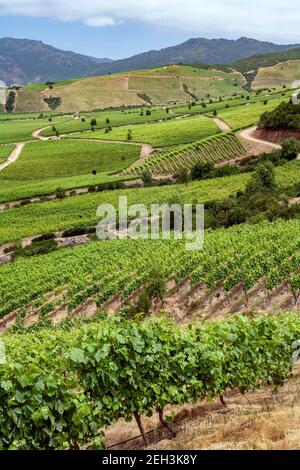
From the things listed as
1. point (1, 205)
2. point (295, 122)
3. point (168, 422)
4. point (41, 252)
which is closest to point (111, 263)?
point (41, 252)

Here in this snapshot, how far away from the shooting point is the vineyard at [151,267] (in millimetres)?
34688

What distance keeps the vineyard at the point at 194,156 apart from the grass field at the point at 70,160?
8.30 metres

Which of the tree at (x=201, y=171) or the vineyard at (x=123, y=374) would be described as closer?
the vineyard at (x=123, y=374)

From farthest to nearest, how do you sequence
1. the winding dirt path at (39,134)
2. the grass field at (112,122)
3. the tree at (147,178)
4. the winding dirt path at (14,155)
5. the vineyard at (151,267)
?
the grass field at (112,122) → the winding dirt path at (39,134) → the winding dirt path at (14,155) → the tree at (147,178) → the vineyard at (151,267)

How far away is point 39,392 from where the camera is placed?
40.3 feet

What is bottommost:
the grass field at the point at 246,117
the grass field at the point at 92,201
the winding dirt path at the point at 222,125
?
the grass field at the point at 92,201

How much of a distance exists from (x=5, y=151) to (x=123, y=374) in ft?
436

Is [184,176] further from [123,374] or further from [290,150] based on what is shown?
[123,374]

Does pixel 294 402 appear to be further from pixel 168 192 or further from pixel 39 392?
pixel 168 192

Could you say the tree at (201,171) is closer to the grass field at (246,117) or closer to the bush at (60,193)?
the bush at (60,193)

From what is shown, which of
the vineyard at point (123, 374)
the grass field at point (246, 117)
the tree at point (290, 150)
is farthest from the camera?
the grass field at point (246, 117)

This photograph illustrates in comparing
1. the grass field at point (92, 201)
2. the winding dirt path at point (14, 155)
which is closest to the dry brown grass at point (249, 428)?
the grass field at point (92, 201)

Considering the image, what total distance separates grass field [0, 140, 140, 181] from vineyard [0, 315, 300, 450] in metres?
96.5

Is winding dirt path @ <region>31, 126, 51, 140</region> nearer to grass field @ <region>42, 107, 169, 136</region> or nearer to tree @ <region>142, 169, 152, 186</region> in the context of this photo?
grass field @ <region>42, 107, 169, 136</region>
